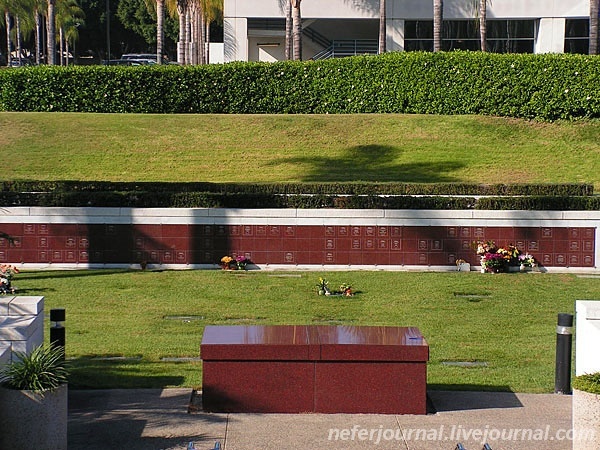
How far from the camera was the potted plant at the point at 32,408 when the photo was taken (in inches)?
301

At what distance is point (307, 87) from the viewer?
3541 centimetres

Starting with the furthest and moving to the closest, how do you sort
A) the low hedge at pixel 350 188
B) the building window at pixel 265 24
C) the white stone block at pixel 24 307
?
the building window at pixel 265 24 < the low hedge at pixel 350 188 < the white stone block at pixel 24 307

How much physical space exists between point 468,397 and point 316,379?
1.83 meters

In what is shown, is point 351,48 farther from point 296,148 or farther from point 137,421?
point 137,421

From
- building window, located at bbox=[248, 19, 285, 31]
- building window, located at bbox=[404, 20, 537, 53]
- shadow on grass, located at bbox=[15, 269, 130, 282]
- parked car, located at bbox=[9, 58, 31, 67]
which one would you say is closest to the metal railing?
building window, located at bbox=[248, 19, 285, 31]

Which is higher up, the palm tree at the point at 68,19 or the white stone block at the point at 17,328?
the palm tree at the point at 68,19

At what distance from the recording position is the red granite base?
367 inches

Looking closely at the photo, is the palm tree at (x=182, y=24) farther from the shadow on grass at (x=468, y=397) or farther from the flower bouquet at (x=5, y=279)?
the shadow on grass at (x=468, y=397)

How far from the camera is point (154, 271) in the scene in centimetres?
1911

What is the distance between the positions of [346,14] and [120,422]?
39.3 meters

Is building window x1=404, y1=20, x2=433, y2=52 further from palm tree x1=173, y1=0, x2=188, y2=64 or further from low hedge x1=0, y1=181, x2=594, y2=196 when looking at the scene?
low hedge x1=0, y1=181, x2=594, y2=196

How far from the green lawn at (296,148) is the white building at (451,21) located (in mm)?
13154

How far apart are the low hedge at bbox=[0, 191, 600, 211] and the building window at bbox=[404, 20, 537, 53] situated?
28.1 meters

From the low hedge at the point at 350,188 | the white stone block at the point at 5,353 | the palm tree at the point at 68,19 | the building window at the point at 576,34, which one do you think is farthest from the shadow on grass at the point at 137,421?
the palm tree at the point at 68,19
